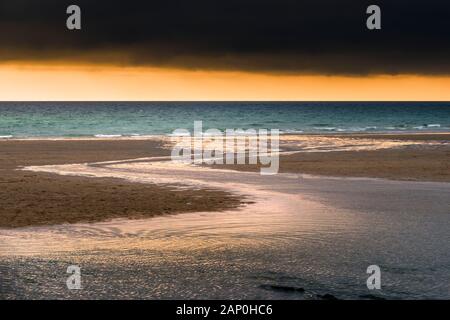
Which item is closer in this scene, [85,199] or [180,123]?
[85,199]

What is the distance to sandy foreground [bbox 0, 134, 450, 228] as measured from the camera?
1920 centimetres

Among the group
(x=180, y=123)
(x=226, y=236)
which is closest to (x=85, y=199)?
(x=226, y=236)

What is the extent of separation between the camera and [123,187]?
24531 millimetres

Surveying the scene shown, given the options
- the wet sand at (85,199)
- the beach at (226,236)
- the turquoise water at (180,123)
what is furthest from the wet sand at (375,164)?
the turquoise water at (180,123)

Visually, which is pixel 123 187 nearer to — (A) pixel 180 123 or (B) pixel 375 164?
(B) pixel 375 164

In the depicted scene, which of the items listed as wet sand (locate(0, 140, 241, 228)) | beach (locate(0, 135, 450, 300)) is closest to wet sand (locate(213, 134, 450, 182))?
beach (locate(0, 135, 450, 300))

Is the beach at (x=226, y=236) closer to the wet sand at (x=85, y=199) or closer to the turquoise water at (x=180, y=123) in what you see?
the wet sand at (x=85, y=199)

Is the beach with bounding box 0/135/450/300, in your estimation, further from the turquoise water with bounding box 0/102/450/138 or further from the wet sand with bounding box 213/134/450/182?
the turquoise water with bounding box 0/102/450/138

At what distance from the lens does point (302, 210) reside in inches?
773

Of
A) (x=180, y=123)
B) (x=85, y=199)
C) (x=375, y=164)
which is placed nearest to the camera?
(x=85, y=199)

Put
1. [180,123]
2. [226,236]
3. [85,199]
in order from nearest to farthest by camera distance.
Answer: [226,236] < [85,199] < [180,123]

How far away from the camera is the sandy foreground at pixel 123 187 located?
19.2 metres
